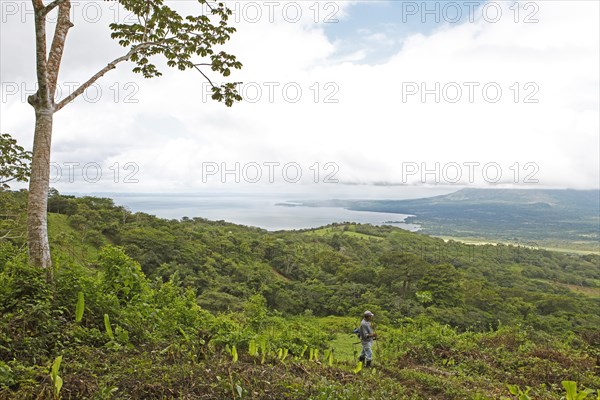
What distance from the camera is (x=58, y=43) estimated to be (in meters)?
5.15

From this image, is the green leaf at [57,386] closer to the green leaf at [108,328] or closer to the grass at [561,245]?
the green leaf at [108,328]

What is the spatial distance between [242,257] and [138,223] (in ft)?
41.2

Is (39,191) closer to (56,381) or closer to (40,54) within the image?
A: (40,54)

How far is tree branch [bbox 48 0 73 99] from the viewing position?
502 cm

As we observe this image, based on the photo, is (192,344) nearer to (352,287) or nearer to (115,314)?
(115,314)

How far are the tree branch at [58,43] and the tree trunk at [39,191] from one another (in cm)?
43

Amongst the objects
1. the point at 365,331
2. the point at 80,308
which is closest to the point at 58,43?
the point at 80,308

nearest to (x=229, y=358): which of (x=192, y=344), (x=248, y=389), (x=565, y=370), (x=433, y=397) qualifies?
(x=192, y=344)

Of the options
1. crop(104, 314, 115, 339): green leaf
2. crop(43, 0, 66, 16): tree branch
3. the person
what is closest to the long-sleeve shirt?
the person

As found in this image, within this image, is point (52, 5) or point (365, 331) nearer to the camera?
point (52, 5)

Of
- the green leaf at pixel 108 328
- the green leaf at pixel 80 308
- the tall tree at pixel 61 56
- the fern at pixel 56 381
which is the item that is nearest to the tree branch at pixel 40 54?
the tall tree at pixel 61 56

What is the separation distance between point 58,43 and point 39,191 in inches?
91.3

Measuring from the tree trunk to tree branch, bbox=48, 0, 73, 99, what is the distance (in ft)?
1.42

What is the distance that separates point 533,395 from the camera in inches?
237
